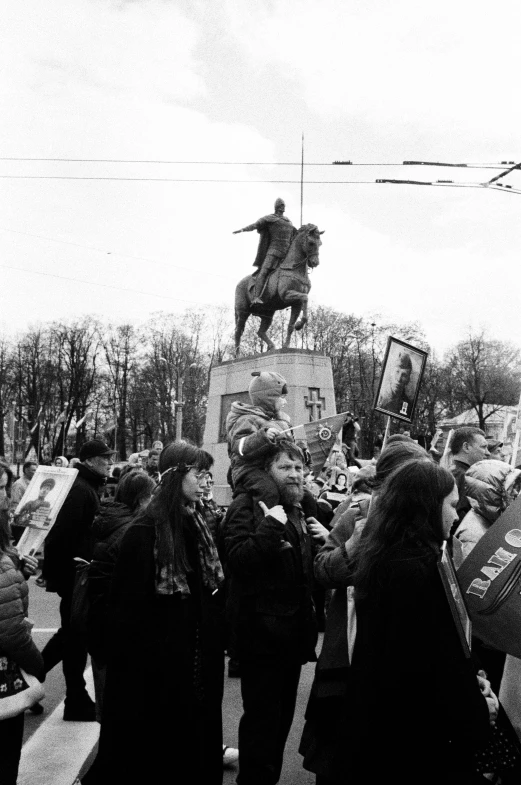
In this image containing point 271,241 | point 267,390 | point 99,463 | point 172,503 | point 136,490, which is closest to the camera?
point 172,503

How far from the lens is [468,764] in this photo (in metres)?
2.81

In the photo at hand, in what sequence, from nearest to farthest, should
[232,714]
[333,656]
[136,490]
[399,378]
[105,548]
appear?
[333,656], [105,548], [136,490], [232,714], [399,378]

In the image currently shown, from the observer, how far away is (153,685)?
3.79 metres

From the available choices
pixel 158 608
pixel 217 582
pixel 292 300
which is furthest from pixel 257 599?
pixel 292 300

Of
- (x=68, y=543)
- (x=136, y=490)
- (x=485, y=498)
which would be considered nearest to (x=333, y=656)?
(x=485, y=498)

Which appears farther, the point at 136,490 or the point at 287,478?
the point at 136,490

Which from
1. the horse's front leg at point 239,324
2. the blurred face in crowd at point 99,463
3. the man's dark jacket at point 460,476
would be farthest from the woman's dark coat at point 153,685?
the horse's front leg at point 239,324

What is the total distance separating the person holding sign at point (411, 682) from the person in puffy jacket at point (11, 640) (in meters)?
1.50

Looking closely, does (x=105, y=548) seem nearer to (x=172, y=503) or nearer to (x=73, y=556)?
(x=172, y=503)

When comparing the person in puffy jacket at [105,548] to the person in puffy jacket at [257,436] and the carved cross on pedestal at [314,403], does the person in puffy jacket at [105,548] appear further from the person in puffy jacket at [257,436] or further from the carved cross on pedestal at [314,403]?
the carved cross on pedestal at [314,403]

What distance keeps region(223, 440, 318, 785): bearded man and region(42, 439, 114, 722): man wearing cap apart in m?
1.94

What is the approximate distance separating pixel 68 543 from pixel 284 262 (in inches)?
470

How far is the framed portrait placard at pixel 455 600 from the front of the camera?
110 inches

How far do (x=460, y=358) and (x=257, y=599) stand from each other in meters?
61.5
